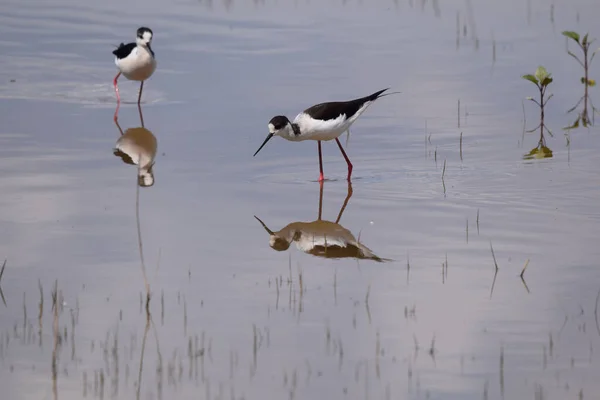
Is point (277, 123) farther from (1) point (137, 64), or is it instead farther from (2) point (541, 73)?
(1) point (137, 64)

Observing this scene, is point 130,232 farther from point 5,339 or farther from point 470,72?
point 470,72

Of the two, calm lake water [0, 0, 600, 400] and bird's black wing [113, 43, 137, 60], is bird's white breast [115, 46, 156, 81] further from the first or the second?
calm lake water [0, 0, 600, 400]

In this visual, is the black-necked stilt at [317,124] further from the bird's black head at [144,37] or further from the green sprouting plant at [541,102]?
the bird's black head at [144,37]

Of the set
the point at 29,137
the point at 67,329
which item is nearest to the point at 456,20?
the point at 29,137

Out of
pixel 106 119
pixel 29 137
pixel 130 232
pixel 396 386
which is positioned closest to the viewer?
pixel 396 386

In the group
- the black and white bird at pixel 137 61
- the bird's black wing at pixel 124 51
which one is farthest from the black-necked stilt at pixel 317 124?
the bird's black wing at pixel 124 51

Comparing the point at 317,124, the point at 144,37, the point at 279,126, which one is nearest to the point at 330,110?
the point at 317,124

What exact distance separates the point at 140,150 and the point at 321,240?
330 cm

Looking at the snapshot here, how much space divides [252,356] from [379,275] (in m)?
1.62

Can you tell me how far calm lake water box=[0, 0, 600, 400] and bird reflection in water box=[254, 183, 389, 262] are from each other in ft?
0.10

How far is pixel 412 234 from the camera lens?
332 inches

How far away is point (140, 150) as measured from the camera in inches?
438

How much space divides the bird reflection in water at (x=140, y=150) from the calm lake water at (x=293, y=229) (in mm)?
61

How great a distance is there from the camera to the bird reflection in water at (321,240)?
8008 mm
